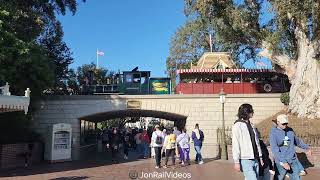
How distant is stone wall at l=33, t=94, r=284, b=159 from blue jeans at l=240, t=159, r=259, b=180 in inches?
955

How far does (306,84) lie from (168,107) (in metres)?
8.93

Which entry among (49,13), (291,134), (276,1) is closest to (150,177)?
(291,134)

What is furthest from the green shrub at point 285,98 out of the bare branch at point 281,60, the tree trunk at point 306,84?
the bare branch at point 281,60

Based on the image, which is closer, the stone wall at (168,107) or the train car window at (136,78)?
the stone wall at (168,107)

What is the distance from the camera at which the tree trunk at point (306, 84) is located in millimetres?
29500

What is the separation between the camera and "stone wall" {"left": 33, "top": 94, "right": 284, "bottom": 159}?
32.5m

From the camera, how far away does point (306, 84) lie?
30.2 m

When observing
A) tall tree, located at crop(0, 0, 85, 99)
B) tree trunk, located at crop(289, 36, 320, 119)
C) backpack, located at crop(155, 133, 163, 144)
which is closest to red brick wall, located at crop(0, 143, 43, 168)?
tall tree, located at crop(0, 0, 85, 99)

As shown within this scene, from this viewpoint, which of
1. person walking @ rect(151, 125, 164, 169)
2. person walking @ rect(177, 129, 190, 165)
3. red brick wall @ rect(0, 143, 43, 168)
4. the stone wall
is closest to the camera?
person walking @ rect(151, 125, 164, 169)

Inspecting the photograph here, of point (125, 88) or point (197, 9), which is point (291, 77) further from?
point (125, 88)

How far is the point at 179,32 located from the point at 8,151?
115 ft

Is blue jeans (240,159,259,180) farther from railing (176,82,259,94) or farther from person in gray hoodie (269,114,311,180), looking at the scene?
railing (176,82,259,94)

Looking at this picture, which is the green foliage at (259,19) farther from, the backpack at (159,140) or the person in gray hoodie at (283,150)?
the person in gray hoodie at (283,150)

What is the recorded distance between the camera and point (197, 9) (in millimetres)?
29312
